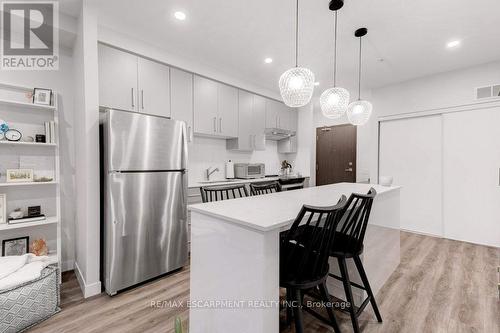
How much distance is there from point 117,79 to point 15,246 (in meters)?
1.90

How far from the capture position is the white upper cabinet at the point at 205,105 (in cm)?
320

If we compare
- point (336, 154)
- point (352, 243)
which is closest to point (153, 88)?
point (352, 243)

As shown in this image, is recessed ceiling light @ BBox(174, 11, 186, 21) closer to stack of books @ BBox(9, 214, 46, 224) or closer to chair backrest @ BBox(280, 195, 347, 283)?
chair backrest @ BBox(280, 195, 347, 283)

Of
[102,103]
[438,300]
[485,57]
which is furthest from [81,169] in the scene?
[485,57]

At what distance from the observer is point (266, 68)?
3.46 meters

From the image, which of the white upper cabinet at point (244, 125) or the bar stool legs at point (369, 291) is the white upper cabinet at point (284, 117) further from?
the bar stool legs at point (369, 291)

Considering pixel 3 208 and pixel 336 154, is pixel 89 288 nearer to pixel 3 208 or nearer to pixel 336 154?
pixel 3 208

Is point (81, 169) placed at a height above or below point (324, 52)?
below

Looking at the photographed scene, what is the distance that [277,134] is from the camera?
4.81 metres

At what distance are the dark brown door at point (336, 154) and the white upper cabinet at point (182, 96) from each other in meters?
3.45

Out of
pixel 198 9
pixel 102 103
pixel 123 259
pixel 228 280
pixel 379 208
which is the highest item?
pixel 198 9

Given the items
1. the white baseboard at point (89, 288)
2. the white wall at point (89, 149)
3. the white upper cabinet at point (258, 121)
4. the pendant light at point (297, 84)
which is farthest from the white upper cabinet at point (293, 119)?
the white baseboard at point (89, 288)

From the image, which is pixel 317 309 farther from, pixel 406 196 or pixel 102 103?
pixel 406 196

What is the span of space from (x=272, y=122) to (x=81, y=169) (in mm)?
3177
